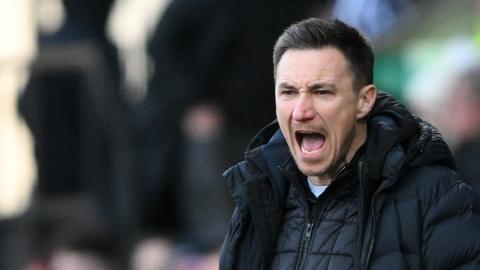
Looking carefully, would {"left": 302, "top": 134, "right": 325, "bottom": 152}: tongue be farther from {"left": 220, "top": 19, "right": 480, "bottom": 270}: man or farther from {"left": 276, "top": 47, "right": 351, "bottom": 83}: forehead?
{"left": 276, "top": 47, "right": 351, "bottom": 83}: forehead

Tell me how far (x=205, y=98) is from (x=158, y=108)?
1.38ft

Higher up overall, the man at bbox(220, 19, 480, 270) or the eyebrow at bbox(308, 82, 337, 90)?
the eyebrow at bbox(308, 82, 337, 90)

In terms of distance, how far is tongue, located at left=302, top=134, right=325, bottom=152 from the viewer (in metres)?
5.45

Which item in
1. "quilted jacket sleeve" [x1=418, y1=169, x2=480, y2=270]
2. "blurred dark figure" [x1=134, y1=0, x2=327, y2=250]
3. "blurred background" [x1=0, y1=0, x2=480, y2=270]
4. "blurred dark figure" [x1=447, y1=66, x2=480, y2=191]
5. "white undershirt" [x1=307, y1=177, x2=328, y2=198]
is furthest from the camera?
"blurred dark figure" [x1=134, y1=0, x2=327, y2=250]

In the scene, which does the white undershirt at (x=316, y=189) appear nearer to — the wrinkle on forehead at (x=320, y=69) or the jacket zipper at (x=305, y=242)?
the jacket zipper at (x=305, y=242)

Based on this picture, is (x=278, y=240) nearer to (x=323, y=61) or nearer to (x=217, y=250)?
(x=323, y=61)

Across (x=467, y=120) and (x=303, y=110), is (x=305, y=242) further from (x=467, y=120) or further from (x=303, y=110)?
(x=467, y=120)

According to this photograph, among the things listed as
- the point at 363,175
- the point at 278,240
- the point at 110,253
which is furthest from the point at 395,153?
the point at 110,253

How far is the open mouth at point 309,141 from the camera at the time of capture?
214 inches

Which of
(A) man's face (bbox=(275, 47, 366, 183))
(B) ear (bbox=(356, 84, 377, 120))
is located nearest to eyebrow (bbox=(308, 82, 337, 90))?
(A) man's face (bbox=(275, 47, 366, 183))

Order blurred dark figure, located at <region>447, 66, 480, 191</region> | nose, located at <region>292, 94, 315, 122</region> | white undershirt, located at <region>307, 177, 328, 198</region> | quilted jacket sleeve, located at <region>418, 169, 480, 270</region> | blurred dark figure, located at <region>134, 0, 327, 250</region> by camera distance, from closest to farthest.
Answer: quilted jacket sleeve, located at <region>418, 169, 480, 270</region>
nose, located at <region>292, 94, 315, 122</region>
white undershirt, located at <region>307, 177, 328, 198</region>
blurred dark figure, located at <region>447, 66, 480, 191</region>
blurred dark figure, located at <region>134, 0, 327, 250</region>

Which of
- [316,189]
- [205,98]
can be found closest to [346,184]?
[316,189]

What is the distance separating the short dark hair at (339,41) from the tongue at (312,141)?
0.20 m

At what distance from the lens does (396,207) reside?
5.32 metres
